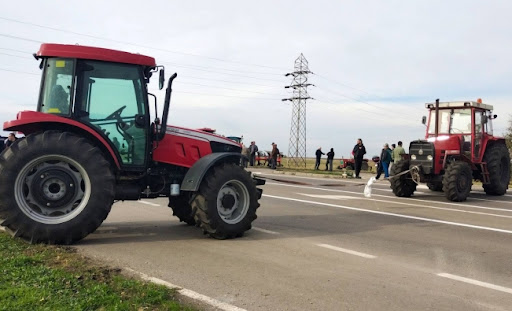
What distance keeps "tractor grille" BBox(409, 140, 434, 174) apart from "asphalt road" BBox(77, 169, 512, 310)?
3.32 metres

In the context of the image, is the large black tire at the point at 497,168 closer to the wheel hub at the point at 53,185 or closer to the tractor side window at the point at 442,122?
the tractor side window at the point at 442,122

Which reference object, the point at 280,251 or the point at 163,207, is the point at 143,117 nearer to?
the point at 280,251

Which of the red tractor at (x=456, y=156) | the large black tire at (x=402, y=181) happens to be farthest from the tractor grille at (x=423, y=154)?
the large black tire at (x=402, y=181)

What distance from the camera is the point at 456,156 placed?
1409 centimetres

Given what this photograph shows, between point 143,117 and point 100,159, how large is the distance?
95cm

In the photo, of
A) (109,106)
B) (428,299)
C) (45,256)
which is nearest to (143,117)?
(109,106)

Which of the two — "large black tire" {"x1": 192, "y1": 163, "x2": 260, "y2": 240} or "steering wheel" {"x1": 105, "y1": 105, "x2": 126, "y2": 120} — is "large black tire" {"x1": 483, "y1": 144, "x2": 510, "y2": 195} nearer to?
"large black tire" {"x1": 192, "y1": 163, "x2": 260, "y2": 240}

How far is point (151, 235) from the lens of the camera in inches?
289

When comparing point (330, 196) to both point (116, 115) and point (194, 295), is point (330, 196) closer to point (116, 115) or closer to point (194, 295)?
point (116, 115)

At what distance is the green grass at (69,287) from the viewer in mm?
3836

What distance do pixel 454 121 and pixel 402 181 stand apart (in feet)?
9.47

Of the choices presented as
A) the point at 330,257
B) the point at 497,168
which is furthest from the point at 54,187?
the point at 497,168

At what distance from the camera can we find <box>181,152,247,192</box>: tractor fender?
6836mm

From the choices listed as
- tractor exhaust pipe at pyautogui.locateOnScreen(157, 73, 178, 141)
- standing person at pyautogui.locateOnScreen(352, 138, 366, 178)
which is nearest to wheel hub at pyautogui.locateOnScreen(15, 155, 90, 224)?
tractor exhaust pipe at pyautogui.locateOnScreen(157, 73, 178, 141)
